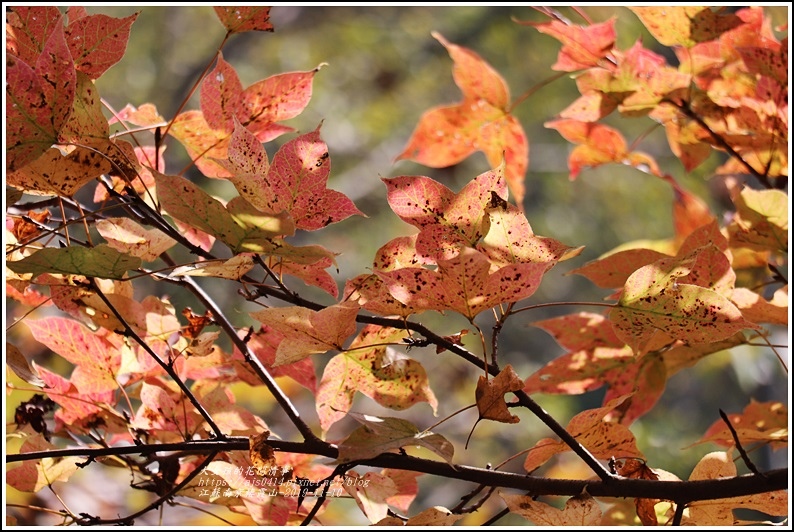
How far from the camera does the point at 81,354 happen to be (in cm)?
41

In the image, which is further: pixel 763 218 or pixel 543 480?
pixel 763 218

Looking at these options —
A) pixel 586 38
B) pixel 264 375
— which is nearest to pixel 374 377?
pixel 264 375

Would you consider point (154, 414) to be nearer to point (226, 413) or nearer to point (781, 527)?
point (226, 413)

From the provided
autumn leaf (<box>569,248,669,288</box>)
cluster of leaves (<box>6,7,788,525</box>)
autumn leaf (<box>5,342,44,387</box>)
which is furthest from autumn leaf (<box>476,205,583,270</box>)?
autumn leaf (<box>5,342,44,387</box>)

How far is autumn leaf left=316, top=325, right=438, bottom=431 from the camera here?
352mm

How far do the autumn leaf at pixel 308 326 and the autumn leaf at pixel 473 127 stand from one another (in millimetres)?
269

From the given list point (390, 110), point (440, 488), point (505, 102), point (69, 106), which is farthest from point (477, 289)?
point (390, 110)

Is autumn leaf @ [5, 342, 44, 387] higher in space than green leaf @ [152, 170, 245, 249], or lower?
lower

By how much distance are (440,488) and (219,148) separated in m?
2.63

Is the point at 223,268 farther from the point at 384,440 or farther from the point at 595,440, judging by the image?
the point at 595,440

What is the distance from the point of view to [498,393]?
28cm

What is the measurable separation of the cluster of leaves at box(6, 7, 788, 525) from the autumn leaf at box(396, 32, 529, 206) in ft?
0.24

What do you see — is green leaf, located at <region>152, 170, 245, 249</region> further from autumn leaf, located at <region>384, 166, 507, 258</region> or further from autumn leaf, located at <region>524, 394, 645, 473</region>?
autumn leaf, located at <region>524, 394, 645, 473</region>

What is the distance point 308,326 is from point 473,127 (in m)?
0.31
